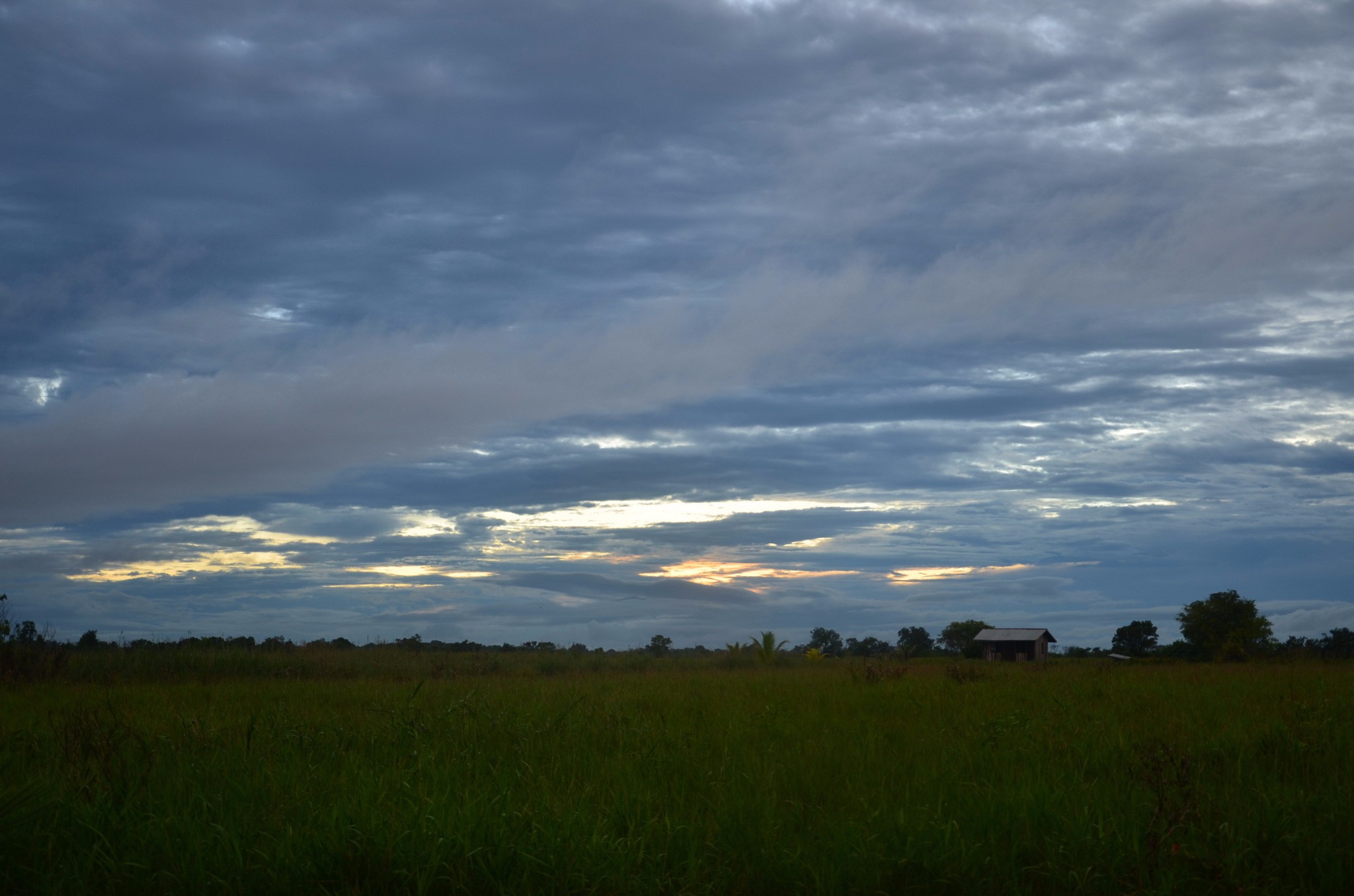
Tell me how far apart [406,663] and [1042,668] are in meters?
17.1

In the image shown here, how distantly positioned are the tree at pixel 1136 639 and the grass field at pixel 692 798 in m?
37.3

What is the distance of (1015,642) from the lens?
46062mm

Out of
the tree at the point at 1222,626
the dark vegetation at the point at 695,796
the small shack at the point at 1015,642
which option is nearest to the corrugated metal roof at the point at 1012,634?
the small shack at the point at 1015,642

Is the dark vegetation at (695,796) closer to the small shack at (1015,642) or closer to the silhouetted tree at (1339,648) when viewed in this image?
the silhouetted tree at (1339,648)

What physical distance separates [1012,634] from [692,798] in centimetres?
4551

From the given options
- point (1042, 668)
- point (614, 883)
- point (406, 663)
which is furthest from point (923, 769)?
point (406, 663)

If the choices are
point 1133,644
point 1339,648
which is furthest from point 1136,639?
point 1339,648

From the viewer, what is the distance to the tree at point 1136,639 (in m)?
44.0

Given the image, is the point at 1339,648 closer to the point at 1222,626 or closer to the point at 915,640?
the point at 1222,626

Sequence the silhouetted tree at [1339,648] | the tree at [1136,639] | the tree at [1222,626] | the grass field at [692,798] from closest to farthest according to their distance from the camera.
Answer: the grass field at [692,798] → the silhouetted tree at [1339,648] → the tree at [1222,626] → the tree at [1136,639]

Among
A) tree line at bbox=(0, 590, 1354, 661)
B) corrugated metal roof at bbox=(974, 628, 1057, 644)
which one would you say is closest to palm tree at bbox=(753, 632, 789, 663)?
tree line at bbox=(0, 590, 1354, 661)

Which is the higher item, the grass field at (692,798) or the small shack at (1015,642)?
the grass field at (692,798)

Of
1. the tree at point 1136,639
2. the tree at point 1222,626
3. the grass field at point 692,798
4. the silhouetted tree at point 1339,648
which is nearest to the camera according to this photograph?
the grass field at point 692,798

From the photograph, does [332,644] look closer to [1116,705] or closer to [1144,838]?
[1116,705]
